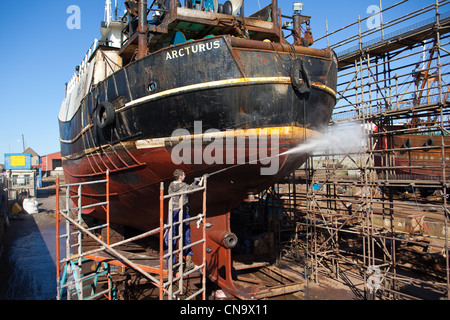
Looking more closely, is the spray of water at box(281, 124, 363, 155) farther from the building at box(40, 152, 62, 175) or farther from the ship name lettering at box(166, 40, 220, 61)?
the building at box(40, 152, 62, 175)

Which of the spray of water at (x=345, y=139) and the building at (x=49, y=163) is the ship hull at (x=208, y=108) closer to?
the spray of water at (x=345, y=139)

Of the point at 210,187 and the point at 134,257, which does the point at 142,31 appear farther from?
the point at 134,257

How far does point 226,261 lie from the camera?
270 inches

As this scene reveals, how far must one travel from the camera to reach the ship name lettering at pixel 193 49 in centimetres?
550

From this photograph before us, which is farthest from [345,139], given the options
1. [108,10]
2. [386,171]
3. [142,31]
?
[108,10]

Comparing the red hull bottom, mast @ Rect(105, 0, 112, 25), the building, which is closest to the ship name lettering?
the red hull bottom

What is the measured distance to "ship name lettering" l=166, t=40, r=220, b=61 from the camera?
5500 mm

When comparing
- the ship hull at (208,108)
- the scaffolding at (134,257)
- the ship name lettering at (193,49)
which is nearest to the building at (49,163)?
the ship hull at (208,108)

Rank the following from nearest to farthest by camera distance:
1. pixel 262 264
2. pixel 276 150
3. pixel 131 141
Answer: pixel 276 150, pixel 131 141, pixel 262 264

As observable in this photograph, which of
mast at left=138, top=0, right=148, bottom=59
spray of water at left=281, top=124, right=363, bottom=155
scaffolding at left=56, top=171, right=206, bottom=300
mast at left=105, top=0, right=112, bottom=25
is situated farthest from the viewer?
mast at left=105, top=0, right=112, bottom=25

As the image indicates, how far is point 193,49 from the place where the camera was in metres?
5.65
